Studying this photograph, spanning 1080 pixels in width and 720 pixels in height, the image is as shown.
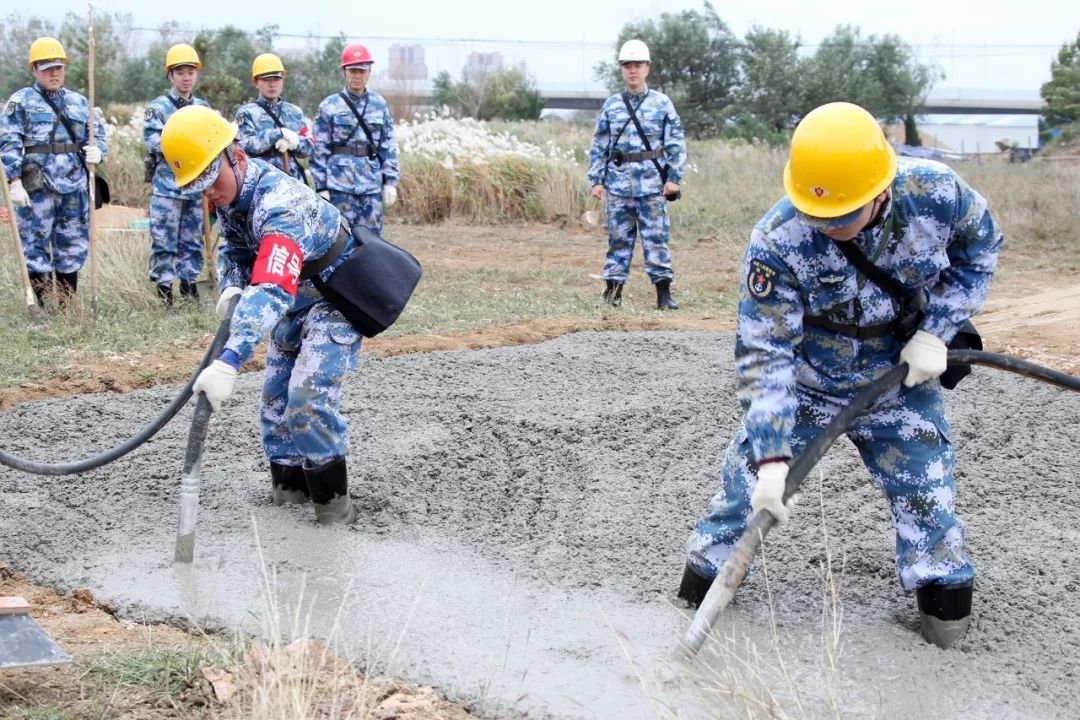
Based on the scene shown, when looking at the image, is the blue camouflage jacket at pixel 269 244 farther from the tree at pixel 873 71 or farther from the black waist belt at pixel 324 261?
the tree at pixel 873 71

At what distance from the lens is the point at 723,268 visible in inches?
527

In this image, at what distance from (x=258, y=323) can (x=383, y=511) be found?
122 centimetres

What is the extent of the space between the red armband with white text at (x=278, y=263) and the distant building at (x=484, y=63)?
34768 millimetres

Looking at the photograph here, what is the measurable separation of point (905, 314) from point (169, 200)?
710cm

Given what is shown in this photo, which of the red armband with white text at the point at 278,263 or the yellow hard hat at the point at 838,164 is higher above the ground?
the yellow hard hat at the point at 838,164

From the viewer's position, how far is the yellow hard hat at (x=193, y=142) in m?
4.30

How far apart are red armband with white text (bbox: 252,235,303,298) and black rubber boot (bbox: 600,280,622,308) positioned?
230 inches

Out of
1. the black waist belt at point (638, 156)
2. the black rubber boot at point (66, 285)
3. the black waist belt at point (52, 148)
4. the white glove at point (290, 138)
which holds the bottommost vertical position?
the black rubber boot at point (66, 285)

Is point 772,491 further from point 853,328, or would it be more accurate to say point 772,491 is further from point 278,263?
point 278,263

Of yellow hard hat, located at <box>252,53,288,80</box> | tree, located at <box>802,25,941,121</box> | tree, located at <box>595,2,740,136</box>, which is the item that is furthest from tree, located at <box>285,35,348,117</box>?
yellow hard hat, located at <box>252,53,288,80</box>

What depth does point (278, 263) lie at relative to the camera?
4.26m

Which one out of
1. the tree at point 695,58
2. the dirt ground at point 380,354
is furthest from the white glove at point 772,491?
the tree at point 695,58

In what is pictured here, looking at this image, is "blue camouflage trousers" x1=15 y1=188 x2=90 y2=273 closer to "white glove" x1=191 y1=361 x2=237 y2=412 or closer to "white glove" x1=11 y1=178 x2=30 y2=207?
"white glove" x1=11 y1=178 x2=30 y2=207

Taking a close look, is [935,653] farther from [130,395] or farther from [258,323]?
[130,395]
